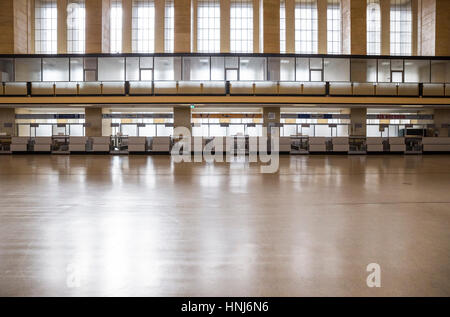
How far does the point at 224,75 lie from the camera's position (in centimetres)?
2925

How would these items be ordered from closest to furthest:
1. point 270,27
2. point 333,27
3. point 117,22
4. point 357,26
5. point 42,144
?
point 42,144, point 270,27, point 357,26, point 117,22, point 333,27

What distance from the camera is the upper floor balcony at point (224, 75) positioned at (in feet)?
88.7

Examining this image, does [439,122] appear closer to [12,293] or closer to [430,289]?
[430,289]

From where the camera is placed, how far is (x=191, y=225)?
5047 millimetres

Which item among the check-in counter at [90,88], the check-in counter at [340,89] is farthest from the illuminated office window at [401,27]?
the check-in counter at [90,88]

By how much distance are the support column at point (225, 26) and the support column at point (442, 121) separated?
68.7 ft

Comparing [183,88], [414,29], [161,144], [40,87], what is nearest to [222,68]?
[183,88]

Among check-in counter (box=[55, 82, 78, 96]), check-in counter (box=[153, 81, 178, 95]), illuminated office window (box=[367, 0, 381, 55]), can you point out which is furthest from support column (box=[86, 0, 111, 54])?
illuminated office window (box=[367, 0, 381, 55])

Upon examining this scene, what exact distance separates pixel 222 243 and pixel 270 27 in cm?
2942

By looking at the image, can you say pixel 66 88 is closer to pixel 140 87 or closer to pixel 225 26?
pixel 140 87

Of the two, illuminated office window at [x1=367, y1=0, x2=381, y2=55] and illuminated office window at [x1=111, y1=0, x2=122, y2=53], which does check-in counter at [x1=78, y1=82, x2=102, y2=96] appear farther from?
illuminated office window at [x1=367, y1=0, x2=381, y2=55]

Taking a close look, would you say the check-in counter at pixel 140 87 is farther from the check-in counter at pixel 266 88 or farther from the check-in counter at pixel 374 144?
the check-in counter at pixel 374 144

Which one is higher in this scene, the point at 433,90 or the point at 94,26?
the point at 94,26

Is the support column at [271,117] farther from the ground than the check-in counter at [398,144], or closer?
farther from the ground
